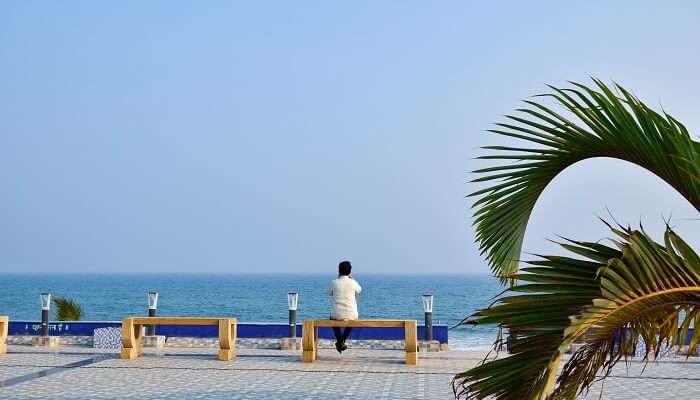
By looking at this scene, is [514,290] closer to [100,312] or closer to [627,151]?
[627,151]

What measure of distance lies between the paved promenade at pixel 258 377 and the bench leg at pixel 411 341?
190 millimetres

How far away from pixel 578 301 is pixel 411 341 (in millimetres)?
8685

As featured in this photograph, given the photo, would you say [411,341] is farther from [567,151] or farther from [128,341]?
[567,151]

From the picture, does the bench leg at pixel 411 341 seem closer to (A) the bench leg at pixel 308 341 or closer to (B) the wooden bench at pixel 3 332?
(A) the bench leg at pixel 308 341

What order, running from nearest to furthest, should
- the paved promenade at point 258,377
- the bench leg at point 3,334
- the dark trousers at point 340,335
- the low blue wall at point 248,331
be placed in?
the paved promenade at point 258,377 → the dark trousers at point 340,335 → the bench leg at point 3,334 → the low blue wall at point 248,331

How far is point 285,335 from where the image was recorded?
15.6m

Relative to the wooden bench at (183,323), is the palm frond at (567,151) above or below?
above

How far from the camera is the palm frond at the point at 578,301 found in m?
3.27

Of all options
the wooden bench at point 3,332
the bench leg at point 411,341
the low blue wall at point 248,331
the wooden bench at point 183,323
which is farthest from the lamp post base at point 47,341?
the bench leg at point 411,341

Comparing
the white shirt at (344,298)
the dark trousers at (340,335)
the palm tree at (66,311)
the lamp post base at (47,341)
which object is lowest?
the lamp post base at (47,341)

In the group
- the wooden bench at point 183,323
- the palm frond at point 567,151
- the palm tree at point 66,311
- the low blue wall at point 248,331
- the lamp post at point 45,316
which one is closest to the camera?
the palm frond at point 567,151

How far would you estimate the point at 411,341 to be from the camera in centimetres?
1192

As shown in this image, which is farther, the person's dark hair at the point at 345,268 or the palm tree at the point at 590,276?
the person's dark hair at the point at 345,268

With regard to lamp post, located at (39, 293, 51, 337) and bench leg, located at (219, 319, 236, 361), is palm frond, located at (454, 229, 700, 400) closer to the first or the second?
bench leg, located at (219, 319, 236, 361)
